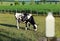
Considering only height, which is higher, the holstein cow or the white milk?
the white milk

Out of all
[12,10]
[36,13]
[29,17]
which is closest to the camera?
[29,17]

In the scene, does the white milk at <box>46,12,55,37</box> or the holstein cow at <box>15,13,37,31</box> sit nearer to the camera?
the white milk at <box>46,12,55,37</box>

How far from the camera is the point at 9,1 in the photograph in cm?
3791

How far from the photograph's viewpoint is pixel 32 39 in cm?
794

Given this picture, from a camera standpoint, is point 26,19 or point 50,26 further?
point 26,19

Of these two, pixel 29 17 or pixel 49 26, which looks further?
pixel 29 17

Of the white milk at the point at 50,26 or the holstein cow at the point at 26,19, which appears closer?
the white milk at the point at 50,26

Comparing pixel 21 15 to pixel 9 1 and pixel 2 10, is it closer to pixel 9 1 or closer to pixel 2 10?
pixel 2 10

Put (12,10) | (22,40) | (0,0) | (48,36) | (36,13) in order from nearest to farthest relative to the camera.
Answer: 1. (48,36)
2. (22,40)
3. (36,13)
4. (12,10)
5. (0,0)

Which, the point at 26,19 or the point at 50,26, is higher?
the point at 50,26

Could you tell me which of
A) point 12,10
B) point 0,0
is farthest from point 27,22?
point 0,0

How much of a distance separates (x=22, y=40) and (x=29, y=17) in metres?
3.87

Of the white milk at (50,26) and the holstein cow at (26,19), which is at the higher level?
the white milk at (50,26)

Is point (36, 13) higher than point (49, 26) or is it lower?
lower
